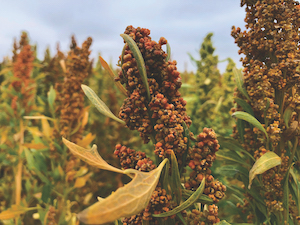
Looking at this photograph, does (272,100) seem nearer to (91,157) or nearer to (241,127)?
(241,127)

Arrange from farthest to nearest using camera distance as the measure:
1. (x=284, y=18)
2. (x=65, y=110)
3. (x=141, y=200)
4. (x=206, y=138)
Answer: (x=65, y=110), (x=284, y=18), (x=206, y=138), (x=141, y=200)

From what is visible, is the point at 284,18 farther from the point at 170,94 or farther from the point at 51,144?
the point at 51,144

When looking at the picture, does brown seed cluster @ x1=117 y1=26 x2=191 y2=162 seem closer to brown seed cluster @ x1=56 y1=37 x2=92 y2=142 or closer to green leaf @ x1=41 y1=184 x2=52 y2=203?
brown seed cluster @ x1=56 y1=37 x2=92 y2=142

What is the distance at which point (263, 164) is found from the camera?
77cm

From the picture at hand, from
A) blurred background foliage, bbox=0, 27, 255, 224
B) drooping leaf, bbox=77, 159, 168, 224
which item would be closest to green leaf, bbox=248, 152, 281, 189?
drooping leaf, bbox=77, 159, 168, 224

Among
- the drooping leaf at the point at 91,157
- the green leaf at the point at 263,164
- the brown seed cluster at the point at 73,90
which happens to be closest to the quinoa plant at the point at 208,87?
the brown seed cluster at the point at 73,90

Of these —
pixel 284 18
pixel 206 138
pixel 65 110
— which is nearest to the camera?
pixel 206 138

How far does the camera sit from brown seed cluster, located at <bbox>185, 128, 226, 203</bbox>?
2.15 feet

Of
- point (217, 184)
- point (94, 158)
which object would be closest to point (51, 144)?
point (94, 158)

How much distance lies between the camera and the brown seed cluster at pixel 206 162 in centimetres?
66

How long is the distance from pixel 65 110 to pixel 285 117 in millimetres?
1315

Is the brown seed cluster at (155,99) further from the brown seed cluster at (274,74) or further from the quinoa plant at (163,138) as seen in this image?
the brown seed cluster at (274,74)

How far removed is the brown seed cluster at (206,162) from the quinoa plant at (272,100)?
0.23 m

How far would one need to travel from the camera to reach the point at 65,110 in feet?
5.35
